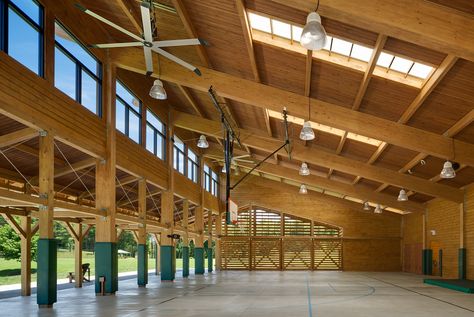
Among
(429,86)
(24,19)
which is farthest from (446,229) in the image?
(24,19)

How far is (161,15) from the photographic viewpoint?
14.3 meters

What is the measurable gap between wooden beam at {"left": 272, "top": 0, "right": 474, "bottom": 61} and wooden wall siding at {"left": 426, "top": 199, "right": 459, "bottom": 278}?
58.1ft

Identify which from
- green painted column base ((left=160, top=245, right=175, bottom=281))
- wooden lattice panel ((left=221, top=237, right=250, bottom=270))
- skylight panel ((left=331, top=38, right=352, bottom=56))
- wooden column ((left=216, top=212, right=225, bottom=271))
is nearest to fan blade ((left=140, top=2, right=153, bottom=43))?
skylight panel ((left=331, top=38, right=352, bottom=56))

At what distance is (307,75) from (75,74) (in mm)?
6983

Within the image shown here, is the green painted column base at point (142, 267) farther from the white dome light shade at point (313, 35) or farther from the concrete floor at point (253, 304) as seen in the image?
the white dome light shade at point (313, 35)

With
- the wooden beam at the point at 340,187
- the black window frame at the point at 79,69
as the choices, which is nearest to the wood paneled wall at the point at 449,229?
the wooden beam at the point at 340,187

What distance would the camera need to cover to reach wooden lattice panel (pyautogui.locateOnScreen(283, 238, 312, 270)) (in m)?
40.2

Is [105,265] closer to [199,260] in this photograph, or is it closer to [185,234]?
[185,234]

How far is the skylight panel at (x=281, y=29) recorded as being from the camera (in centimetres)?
1321

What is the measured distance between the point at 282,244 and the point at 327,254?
3.63m

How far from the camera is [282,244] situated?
40344mm

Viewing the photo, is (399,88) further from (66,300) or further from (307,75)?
(66,300)

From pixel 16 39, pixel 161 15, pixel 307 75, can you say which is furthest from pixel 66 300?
pixel 307 75

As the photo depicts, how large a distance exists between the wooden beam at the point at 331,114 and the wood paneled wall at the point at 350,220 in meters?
22.5
